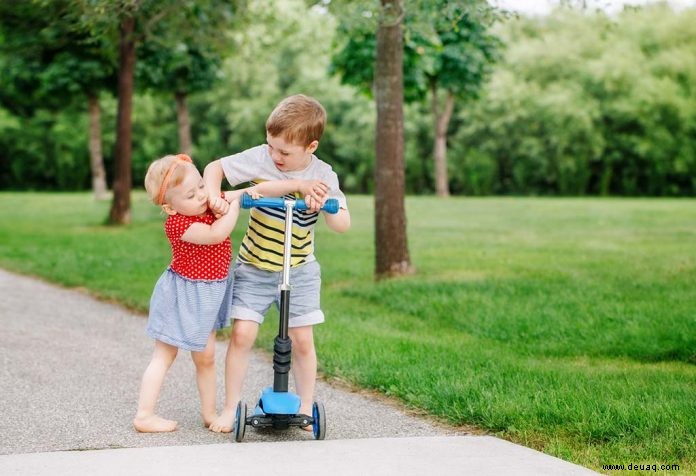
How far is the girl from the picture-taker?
446cm

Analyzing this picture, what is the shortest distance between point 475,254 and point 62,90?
13792 mm

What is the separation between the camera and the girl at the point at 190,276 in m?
4.46

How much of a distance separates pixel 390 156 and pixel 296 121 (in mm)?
6075

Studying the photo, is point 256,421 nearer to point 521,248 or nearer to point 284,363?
point 284,363

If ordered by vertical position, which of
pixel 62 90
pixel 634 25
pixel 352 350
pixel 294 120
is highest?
pixel 634 25

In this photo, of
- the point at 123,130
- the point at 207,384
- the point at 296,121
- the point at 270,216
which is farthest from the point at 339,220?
the point at 123,130

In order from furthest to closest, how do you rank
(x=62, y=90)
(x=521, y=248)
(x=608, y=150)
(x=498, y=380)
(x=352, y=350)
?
1. (x=608, y=150)
2. (x=62, y=90)
3. (x=521, y=248)
4. (x=352, y=350)
5. (x=498, y=380)

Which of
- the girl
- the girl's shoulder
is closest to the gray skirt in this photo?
the girl

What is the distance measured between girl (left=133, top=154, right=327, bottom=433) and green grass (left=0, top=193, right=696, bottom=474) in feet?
4.63

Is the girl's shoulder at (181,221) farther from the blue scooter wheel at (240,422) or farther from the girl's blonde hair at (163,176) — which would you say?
the blue scooter wheel at (240,422)

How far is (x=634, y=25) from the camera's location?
1762 inches

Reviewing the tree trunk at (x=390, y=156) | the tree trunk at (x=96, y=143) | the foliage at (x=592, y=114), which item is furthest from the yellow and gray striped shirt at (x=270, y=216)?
the foliage at (x=592, y=114)

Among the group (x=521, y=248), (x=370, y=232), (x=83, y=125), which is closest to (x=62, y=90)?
(x=370, y=232)

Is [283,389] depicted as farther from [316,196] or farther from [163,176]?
[163,176]
